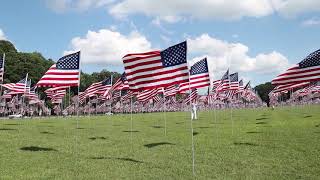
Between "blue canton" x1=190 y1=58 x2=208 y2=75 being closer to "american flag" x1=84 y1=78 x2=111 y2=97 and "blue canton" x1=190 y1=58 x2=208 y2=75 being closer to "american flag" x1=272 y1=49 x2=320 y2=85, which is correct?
"american flag" x1=272 y1=49 x2=320 y2=85

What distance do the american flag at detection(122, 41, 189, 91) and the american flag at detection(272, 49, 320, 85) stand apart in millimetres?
10585

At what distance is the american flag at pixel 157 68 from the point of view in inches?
645

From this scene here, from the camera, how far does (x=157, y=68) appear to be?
58.1ft

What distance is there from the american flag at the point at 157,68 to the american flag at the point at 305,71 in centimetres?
1059

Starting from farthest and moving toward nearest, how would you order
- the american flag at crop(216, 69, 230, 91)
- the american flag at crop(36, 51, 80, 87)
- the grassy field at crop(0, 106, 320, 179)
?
the american flag at crop(216, 69, 230, 91) → the american flag at crop(36, 51, 80, 87) → the grassy field at crop(0, 106, 320, 179)

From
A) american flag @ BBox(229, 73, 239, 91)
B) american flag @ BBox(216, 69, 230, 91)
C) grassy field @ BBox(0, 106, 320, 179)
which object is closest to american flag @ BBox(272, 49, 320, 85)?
grassy field @ BBox(0, 106, 320, 179)

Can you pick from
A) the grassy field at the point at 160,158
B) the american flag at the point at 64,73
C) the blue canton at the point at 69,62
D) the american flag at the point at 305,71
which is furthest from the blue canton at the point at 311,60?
the blue canton at the point at 69,62

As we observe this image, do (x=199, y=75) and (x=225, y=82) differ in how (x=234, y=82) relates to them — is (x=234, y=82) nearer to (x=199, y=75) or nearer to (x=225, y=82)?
(x=225, y=82)

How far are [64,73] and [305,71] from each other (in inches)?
526

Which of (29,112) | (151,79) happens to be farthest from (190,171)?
(29,112)

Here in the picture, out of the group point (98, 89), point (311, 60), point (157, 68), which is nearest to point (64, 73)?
point (157, 68)

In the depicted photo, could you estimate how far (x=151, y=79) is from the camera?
58.7 ft

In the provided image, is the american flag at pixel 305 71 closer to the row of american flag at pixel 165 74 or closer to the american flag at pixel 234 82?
the row of american flag at pixel 165 74

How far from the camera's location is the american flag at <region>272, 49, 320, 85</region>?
2534cm
